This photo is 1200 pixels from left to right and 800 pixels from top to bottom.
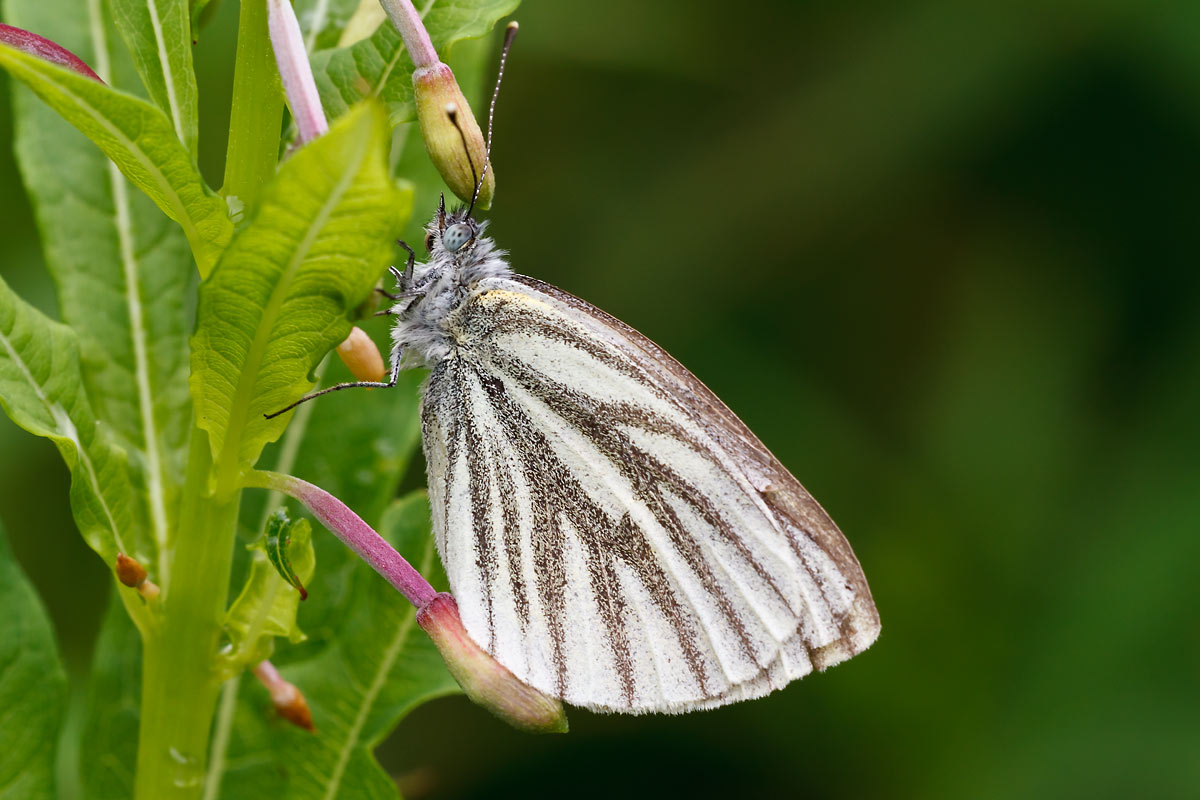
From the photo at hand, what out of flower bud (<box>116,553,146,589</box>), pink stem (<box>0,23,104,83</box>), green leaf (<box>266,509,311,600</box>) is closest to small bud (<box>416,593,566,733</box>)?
green leaf (<box>266,509,311,600</box>)

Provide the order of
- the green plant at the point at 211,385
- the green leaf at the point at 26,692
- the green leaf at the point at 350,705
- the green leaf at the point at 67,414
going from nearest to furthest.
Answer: the green plant at the point at 211,385 < the green leaf at the point at 67,414 < the green leaf at the point at 26,692 < the green leaf at the point at 350,705

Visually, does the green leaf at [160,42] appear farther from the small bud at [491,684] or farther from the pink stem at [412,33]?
the small bud at [491,684]

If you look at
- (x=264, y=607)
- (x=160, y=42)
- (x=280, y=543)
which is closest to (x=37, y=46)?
(x=160, y=42)

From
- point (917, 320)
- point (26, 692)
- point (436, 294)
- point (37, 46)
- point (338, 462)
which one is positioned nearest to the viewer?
point (37, 46)

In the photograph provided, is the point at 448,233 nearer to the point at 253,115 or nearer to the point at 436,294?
the point at 436,294

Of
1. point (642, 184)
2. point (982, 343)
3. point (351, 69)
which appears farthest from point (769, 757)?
point (351, 69)

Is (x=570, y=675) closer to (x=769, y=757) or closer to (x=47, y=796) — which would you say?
(x=47, y=796)

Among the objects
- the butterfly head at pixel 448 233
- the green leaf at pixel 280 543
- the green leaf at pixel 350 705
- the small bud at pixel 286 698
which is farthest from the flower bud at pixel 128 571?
the butterfly head at pixel 448 233

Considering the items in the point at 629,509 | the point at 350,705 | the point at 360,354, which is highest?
the point at 360,354
